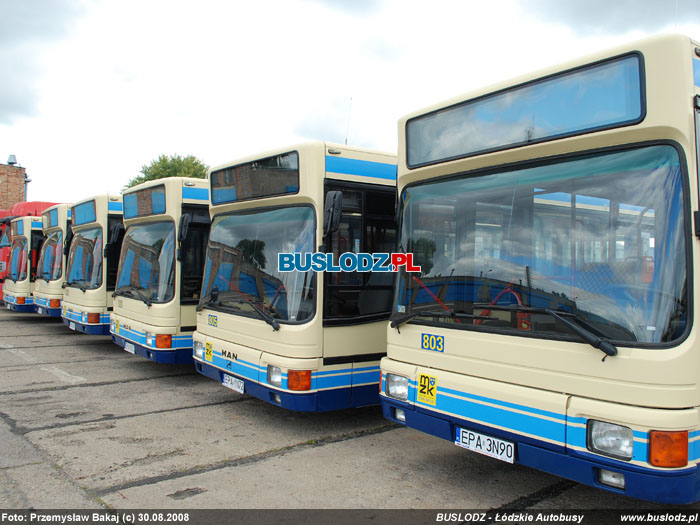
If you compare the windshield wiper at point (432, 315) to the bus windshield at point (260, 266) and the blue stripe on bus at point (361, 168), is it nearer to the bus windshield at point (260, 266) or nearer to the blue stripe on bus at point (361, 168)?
the bus windshield at point (260, 266)

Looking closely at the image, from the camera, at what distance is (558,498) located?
438cm

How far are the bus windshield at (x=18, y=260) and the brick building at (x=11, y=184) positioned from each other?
21278 mm

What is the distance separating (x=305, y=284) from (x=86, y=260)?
23.0 feet

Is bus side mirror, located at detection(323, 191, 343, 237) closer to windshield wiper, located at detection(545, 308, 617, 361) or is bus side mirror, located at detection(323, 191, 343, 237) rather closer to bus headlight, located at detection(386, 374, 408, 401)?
bus headlight, located at detection(386, 374, 408, 401)

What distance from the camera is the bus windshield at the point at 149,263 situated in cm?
800

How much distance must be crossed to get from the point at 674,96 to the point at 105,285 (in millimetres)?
9635

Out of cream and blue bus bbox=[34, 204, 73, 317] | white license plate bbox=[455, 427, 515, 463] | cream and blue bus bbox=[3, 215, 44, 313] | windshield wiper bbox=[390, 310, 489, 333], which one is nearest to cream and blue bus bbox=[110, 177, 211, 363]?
windshield wiper bbox=[390, 310, 489, 333]

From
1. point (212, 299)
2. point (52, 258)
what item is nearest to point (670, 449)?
point (212, 299)

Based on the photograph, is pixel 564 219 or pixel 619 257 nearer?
pixel 619 257

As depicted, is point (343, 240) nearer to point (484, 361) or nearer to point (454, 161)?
point (454, 161)

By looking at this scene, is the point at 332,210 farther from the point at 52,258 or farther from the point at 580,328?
the point at 52,258

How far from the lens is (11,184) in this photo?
1335 inches

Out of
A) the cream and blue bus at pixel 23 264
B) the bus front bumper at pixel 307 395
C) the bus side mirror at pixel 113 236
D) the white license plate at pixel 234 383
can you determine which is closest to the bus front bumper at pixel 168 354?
the white license plate at pixel 234 383

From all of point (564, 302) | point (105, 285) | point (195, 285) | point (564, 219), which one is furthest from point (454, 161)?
point (105, 285)
